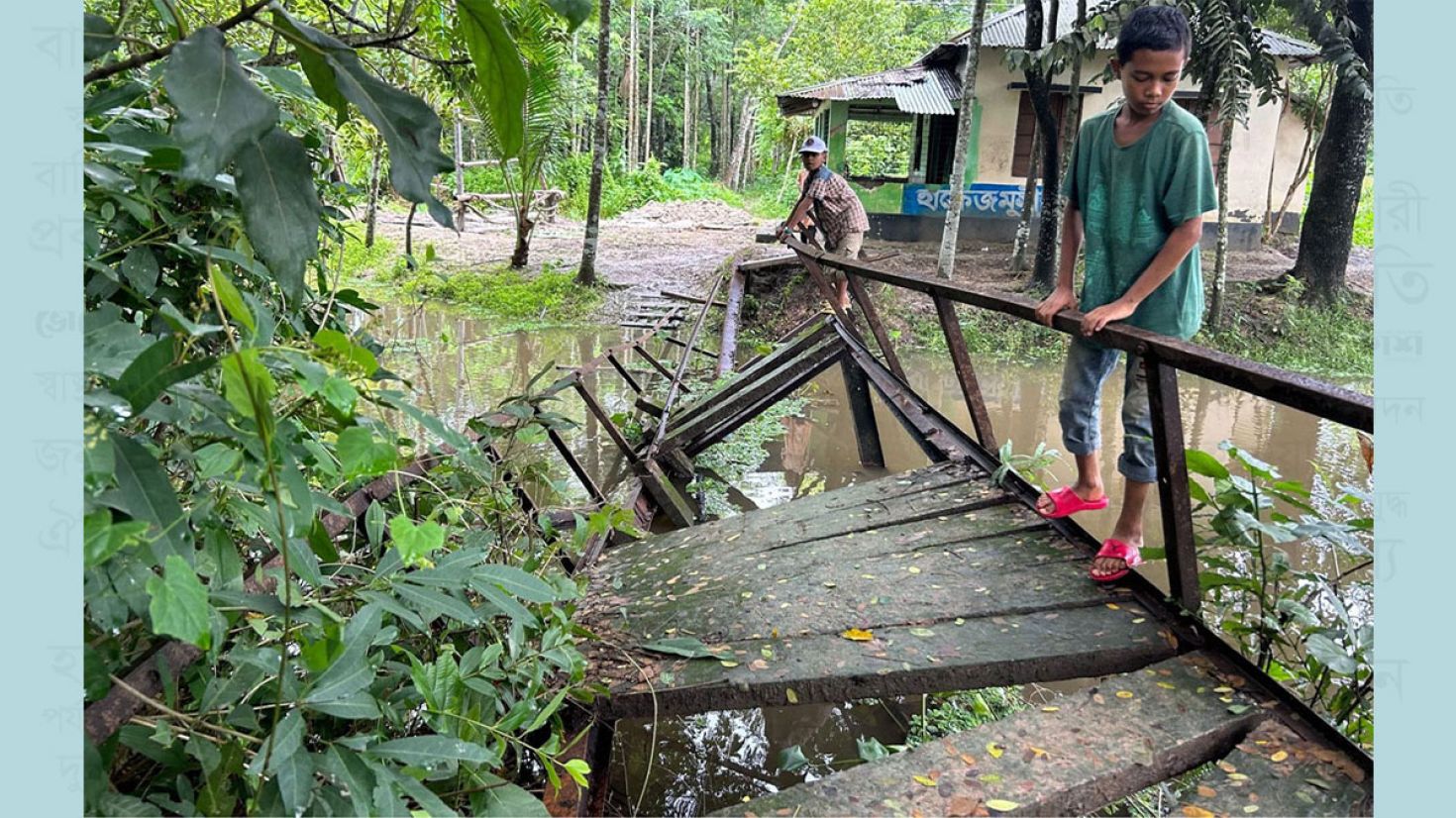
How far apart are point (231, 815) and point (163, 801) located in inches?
3.6

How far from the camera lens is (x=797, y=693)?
1.88 m

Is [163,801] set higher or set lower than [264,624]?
lower

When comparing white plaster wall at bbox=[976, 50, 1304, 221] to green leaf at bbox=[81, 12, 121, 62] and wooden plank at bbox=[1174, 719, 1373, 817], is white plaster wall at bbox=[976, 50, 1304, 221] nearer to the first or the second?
wooden plank at bbox=[1174, 719, 1373, 817]

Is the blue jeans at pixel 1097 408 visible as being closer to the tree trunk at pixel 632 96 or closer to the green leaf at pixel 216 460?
the green leaf at pixel 216 460

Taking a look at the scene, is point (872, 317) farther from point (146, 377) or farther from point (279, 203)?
point (146, 377)

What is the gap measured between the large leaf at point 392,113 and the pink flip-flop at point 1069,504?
6.94 feet

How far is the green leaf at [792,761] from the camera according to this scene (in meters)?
2.89

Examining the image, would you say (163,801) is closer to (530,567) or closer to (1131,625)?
(530,567)

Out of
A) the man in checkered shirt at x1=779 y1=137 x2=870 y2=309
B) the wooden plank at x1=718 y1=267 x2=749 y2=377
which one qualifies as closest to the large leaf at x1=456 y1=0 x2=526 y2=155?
the wooden plank at x1=718 y1=267 x2=749 y2=377

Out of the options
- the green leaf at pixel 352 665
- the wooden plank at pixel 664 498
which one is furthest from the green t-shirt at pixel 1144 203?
the wooden plank at pixel 664 498

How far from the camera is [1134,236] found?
7.29 ft

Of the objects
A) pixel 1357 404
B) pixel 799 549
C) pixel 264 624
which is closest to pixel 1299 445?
pixel 799 549

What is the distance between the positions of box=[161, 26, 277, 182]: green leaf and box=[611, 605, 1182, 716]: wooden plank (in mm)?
1477

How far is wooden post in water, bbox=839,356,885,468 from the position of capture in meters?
5.34
